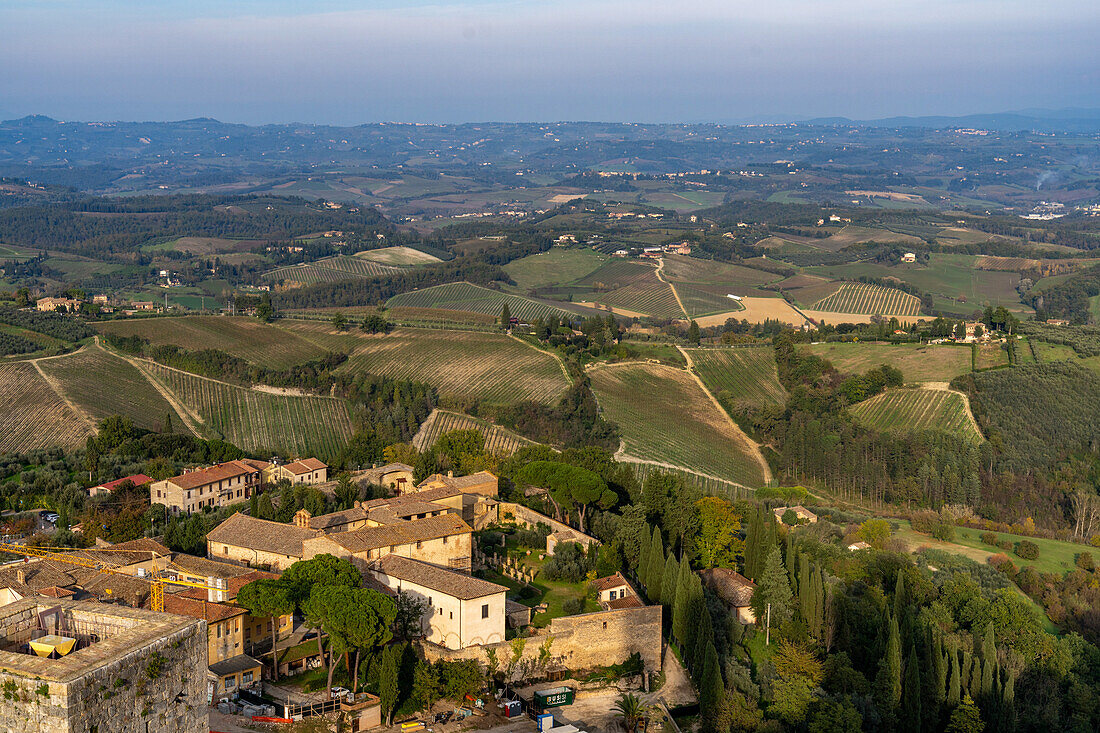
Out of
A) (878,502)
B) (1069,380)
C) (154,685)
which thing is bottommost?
(878,502)

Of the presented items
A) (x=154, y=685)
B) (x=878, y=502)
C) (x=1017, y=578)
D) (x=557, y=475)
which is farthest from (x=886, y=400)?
(x=154, y=685)

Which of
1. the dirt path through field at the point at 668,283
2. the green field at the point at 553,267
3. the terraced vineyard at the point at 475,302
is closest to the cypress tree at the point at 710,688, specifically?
the terraced vineyard at the point at 475,302

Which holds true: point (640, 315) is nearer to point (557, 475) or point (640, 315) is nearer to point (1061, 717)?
point (557, 475)

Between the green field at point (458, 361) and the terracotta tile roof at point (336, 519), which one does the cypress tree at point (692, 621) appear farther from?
the green field at point (458, 361)

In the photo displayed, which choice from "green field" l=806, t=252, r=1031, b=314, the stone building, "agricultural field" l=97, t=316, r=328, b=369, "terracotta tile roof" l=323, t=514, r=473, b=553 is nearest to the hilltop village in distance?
the stone building

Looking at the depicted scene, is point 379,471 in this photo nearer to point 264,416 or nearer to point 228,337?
point 264,416

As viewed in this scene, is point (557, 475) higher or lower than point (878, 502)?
higher
